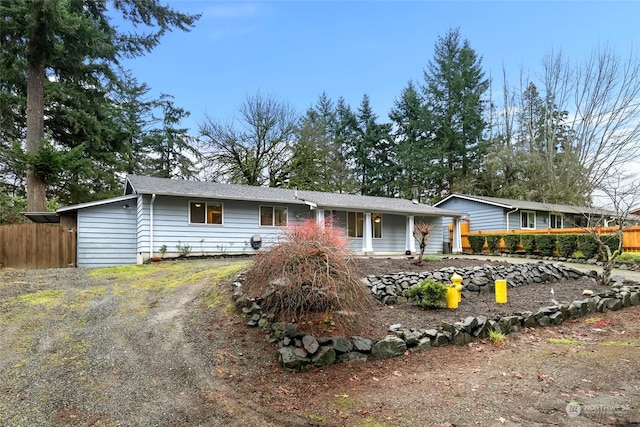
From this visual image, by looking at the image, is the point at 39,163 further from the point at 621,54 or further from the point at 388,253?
the point at 621,54

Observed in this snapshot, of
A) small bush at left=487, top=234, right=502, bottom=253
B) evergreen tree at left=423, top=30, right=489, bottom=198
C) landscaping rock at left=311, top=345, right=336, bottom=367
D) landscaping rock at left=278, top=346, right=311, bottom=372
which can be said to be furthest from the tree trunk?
evergreen tree at left=423, top=30, right=489, bottom=198

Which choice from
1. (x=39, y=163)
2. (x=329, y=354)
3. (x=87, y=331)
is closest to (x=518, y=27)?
Answer: (x=329, y=354)

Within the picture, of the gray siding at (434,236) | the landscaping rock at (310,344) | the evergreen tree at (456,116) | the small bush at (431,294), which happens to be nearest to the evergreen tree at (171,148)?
the gray siding at (434,236)

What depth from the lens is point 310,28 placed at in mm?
14195

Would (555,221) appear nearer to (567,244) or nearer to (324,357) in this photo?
(567,244)

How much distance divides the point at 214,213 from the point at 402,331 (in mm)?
10334

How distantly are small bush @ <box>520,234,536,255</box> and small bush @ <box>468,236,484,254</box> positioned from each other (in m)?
2.53

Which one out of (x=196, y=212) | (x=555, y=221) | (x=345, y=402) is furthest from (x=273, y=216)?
(x=555, y=221)

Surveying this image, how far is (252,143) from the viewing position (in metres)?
24.7

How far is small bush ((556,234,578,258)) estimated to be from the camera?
45.5 ft

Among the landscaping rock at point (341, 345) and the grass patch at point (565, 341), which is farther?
the grass patch at point (565, 341)

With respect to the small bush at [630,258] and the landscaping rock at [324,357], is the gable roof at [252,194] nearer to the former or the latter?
the small bush at [630,258]

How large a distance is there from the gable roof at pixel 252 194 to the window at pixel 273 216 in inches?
19.3

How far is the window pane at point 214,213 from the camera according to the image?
45.8 feet
